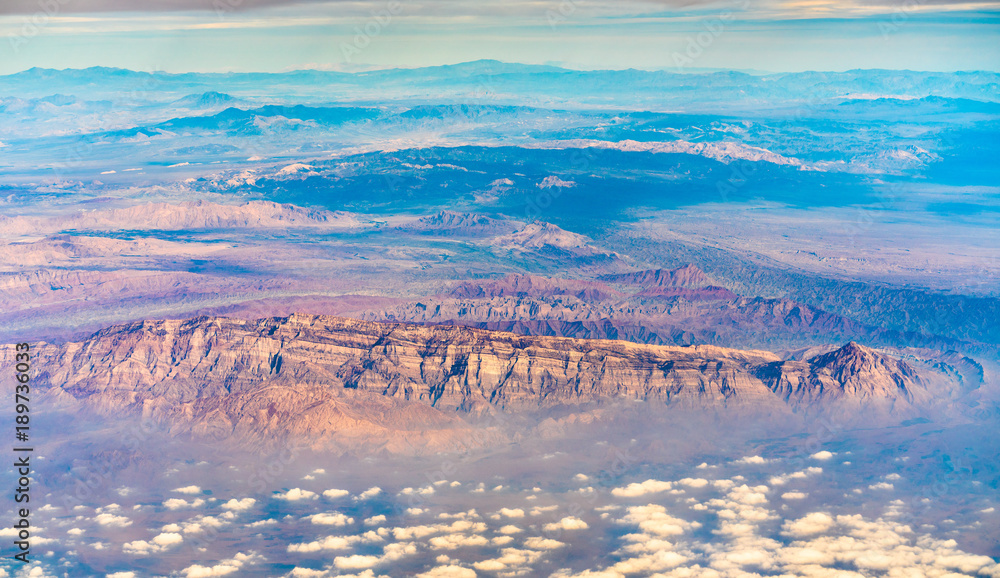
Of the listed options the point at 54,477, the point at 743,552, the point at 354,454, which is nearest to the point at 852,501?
the point at 743,552

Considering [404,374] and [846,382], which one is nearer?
[404,374]

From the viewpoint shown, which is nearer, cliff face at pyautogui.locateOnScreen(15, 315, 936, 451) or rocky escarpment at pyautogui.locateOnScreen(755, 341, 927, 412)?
cliff face at pyautogui.locateOnScreen(15, 315, 936, 451)

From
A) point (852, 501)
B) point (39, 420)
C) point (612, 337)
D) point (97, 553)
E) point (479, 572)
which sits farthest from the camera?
point (612, 337)

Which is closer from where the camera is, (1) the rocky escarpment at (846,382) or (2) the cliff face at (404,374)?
(2) the cliff face at (404,374)

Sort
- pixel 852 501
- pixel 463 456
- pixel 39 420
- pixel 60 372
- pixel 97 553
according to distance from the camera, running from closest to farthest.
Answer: pixel 97 553 < pixel 852 501 < pixel 463 456 < pixel 39 420 < pixel 60 372

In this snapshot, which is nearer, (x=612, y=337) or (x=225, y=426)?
(x=225, y=426)

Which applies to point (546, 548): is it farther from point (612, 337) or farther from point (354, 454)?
point (612, 337)

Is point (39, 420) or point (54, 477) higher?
point (39, 420)

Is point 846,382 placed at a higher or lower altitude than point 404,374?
lower
